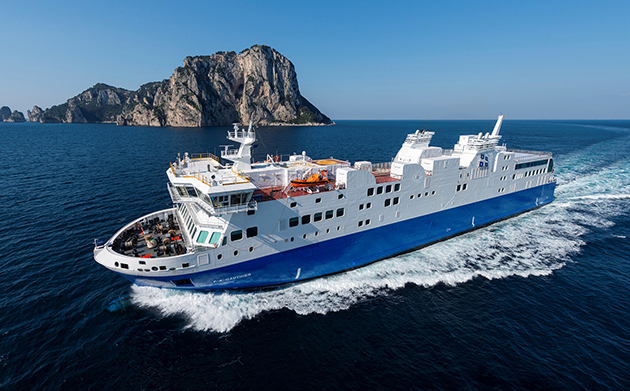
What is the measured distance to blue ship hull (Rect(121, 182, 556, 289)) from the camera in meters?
19.0

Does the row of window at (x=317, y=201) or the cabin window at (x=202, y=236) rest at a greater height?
the row of window at (x=317, y=201)

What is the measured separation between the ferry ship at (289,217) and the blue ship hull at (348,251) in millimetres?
88

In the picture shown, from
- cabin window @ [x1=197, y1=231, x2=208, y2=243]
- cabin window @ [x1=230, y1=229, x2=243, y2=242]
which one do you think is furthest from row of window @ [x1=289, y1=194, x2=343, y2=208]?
cabin window @ [x1=197, y1=231, x2=208, y2=243]

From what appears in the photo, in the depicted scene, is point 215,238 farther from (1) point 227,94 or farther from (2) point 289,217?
(1) point 227,94

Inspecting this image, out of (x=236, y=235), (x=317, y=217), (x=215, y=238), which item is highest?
(x=317, y=217)

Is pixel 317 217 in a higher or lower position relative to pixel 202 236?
higher

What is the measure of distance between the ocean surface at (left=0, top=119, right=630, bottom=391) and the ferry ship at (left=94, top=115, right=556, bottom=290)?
182 cm

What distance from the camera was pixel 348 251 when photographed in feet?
75.4

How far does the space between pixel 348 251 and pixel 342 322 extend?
6.22 meters

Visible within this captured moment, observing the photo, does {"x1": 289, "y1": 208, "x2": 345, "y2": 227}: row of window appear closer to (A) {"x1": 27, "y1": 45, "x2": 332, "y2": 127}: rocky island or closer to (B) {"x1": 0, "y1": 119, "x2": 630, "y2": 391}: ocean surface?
(B) {"x1": 0, "y1": 119, "x2": 630, "y2": 391}: ocean surface

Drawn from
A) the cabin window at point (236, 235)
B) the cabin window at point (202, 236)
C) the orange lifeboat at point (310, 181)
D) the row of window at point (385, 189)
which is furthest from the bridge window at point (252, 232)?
the row of window at point (385, 189)

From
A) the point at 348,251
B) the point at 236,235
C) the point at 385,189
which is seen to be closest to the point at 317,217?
the point at 348,251

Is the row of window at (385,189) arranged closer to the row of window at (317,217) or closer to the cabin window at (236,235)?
the row of window at (317,217)

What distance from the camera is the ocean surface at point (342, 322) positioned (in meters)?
14.3
